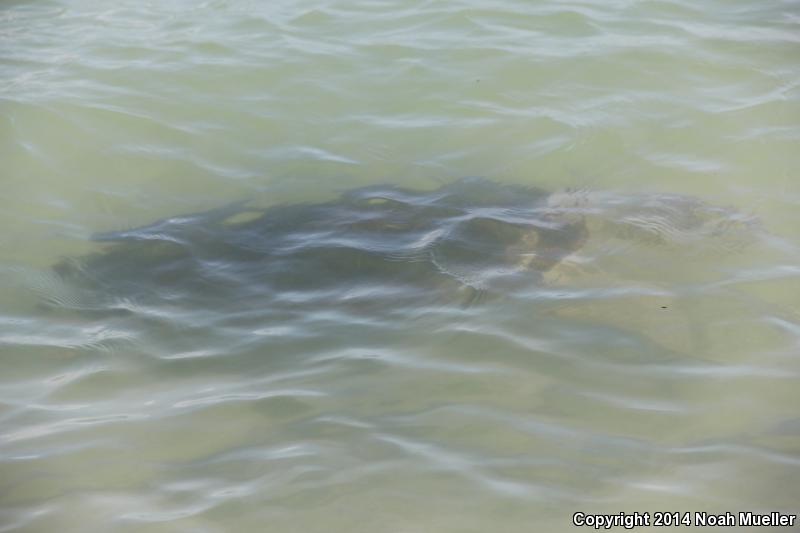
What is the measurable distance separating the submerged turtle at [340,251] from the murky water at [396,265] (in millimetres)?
22

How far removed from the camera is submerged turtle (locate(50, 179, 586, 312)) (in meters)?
4.05

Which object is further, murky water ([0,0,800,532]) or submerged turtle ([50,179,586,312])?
submerged turtle ([50,179,586,312])

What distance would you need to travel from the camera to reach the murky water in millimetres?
2867

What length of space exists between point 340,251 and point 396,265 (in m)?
0.33

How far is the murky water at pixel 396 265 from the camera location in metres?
2.87

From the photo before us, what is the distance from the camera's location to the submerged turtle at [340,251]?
4055 millimetres

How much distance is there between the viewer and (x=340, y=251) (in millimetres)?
4363

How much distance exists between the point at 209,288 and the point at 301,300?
472 millimetres

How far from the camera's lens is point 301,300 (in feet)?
13.1

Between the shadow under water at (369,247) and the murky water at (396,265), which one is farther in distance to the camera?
the shadow under water at (369,247)

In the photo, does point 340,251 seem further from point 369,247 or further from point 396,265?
point 396,265

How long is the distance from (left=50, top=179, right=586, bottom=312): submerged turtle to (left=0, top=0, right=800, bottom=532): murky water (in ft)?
0.07

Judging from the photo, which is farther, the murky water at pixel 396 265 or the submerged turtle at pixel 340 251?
the submerged turtle at pixel 340 251

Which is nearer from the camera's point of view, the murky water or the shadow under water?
the murky water
